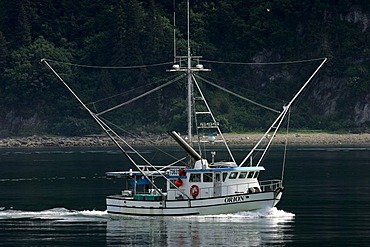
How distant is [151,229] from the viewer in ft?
261

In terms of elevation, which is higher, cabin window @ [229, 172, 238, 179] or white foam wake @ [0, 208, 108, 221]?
cabin window @ [229, 172, 238, 179]

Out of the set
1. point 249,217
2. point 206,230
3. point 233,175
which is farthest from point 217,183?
point 206,230

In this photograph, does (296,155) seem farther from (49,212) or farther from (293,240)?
(293,240)

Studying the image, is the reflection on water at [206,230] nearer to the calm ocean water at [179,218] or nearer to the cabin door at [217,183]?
the calm ocean water at [179,218]

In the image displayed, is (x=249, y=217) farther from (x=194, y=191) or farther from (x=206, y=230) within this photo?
(x=206, y=230)

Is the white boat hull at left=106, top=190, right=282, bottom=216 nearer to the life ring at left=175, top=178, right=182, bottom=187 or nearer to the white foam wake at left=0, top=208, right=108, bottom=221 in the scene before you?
the life ring at left=175, top=178, right=182, bottom=187

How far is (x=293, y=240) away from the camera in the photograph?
7431cm

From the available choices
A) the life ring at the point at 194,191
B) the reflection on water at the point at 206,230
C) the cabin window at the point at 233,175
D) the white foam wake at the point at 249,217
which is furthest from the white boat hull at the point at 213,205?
the cabin window at the point at 233,175

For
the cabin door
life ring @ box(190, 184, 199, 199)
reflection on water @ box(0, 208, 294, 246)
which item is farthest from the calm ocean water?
the cabin door

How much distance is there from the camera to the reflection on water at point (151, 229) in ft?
245

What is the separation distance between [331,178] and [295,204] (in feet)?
82.1

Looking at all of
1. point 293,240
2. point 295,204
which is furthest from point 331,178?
point 293,240

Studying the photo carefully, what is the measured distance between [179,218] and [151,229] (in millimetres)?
3474

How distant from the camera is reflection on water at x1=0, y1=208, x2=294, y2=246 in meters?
74.8
